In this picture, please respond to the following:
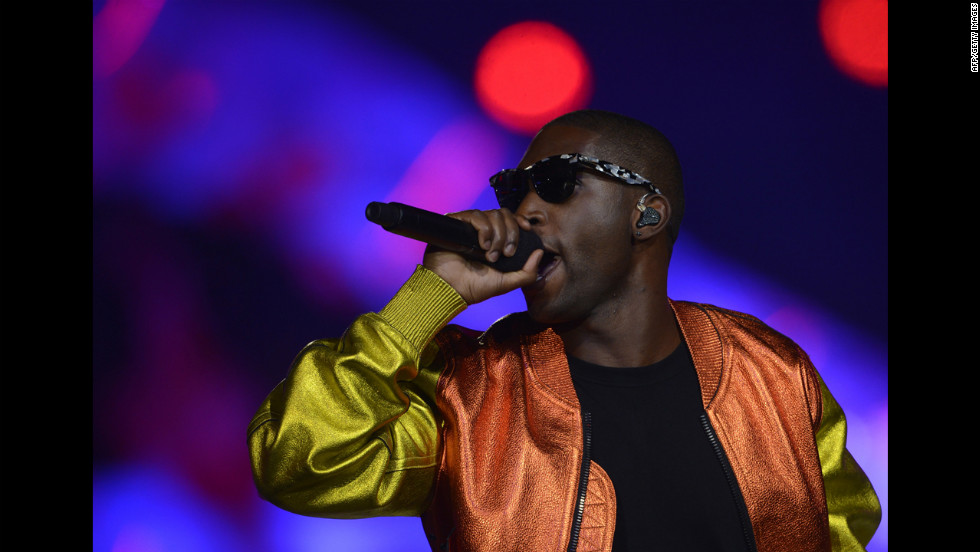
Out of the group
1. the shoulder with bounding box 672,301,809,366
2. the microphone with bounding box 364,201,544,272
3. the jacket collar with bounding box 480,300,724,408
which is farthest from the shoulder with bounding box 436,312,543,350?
the shoulder with bounding box 672,301,809,366

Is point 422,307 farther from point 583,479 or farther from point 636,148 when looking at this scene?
point 636,148

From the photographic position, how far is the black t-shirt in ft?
5.09

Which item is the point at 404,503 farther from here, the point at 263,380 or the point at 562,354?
the point at 263,380

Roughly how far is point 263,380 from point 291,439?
1.13 m

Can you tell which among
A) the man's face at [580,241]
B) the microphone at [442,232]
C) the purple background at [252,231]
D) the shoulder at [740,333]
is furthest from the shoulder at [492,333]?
the purple background at [252,231]

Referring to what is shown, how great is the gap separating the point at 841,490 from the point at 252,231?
5.92ft

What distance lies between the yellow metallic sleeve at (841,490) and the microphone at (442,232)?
808mm

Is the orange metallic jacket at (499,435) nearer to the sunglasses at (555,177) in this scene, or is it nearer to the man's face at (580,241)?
the man's face at (580,241)

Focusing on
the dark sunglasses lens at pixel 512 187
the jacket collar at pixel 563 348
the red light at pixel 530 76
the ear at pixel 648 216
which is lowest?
the jacket collar at pixel 563 348

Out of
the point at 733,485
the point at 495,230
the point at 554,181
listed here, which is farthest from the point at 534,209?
the point at 733,485

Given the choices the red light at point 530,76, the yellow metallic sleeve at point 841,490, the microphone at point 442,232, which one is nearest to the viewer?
the microphone at point 442,232

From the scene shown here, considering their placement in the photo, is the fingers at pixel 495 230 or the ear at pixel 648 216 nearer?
the fingers at pixel 495 230

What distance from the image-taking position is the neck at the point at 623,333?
1.69 metres

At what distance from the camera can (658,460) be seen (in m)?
1.61
